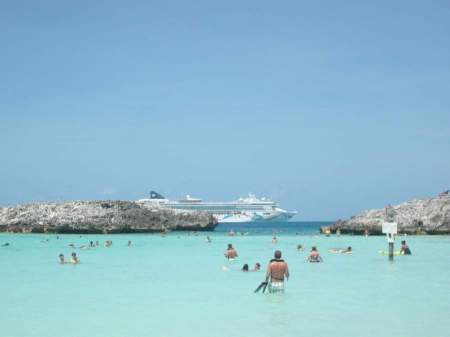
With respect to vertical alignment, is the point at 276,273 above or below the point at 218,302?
above

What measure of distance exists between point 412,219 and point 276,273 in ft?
216

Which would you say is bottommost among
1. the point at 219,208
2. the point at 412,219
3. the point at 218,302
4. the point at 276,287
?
the point at 218,302

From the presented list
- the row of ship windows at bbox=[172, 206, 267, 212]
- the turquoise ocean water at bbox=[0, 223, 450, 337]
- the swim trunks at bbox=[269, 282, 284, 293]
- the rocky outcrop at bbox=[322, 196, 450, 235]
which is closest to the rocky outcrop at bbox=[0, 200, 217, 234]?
the rocky outcrop at bbox=[322, 196, 450, 235]

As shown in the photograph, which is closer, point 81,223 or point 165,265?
point 165,265

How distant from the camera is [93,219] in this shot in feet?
315

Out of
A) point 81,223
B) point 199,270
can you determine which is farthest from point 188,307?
point 81,223

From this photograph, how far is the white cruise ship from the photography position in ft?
586

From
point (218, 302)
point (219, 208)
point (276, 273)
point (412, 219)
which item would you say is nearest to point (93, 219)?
point (412, 219)

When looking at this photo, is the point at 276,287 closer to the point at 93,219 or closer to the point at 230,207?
the point at 93,219

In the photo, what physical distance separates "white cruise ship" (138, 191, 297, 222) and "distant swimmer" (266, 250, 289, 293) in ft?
501

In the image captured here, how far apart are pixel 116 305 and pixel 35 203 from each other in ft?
295

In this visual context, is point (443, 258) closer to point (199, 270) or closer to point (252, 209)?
point (199, 270)

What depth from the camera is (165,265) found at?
32156 millimetres

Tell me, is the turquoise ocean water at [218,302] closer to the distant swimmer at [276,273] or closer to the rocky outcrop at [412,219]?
the distant swimmer at [276,273]
